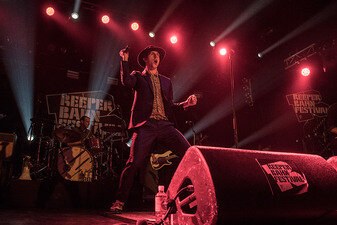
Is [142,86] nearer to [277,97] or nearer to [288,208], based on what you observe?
[288,208]

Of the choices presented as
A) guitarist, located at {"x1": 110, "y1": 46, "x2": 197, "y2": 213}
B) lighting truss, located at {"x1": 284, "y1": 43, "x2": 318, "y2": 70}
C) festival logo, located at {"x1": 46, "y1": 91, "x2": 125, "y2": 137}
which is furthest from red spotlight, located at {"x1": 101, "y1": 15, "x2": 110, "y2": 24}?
lighting truss, located at {"x1": 284, "y1": 43, "x2": 318, "y2": 70}

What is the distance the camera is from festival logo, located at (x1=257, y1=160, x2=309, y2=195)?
5.00 feet

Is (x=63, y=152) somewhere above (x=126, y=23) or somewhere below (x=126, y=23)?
below

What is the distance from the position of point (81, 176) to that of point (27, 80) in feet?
11.9

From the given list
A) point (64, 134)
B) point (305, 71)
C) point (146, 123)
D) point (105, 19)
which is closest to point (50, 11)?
point (105, 19)

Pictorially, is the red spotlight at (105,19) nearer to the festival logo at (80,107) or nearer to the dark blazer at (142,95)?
the festival logo at (80,107)

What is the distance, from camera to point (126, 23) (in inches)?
300

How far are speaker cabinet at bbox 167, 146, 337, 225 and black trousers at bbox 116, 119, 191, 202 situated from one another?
125cm

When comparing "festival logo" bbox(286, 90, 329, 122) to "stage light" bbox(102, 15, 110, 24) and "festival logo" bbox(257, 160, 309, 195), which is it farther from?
"festival logo" bbox(257, 160, 309, 195)

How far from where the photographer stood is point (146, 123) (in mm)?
3066

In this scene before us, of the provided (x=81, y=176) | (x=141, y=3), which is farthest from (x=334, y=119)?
(x=81, y=176)

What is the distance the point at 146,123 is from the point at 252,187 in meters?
1.79

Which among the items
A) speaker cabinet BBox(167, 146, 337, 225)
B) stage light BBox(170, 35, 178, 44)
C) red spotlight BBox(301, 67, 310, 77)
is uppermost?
stage light BBox(170, 35, 178, 44)

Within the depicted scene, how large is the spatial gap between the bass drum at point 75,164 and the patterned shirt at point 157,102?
417 cm
